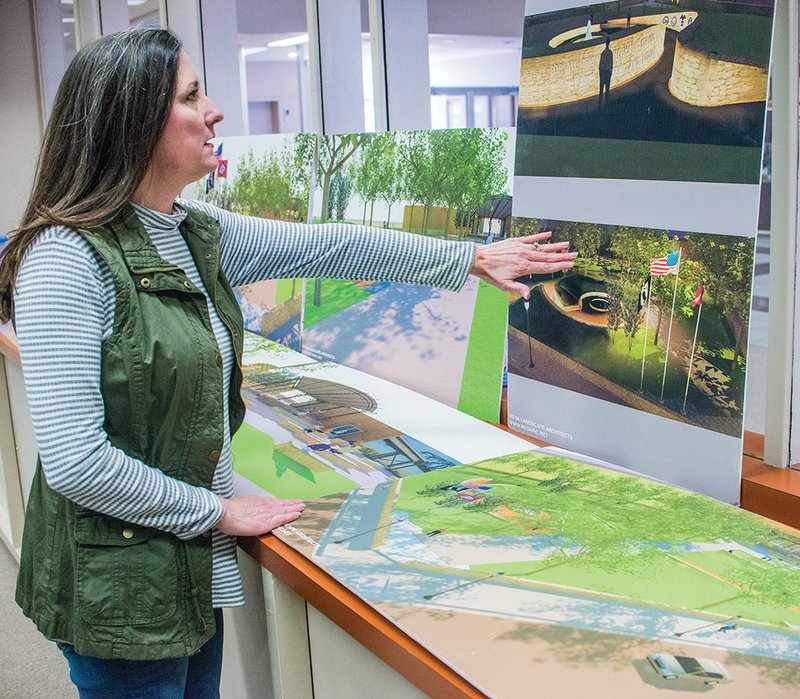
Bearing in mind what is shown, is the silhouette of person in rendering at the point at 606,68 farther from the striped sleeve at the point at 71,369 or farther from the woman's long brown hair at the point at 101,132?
the striped sleeve at the point at 71,369

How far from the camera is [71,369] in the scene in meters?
1.12

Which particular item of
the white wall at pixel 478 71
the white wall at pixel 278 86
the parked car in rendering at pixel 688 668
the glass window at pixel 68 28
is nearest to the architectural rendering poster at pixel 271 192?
the white wall at pixel 478 71

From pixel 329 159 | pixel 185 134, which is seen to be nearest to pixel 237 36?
pixel 329 159

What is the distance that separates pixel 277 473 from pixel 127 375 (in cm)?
53

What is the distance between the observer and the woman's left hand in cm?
160

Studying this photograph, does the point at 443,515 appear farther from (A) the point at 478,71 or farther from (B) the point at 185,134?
(A) the point at 478,71

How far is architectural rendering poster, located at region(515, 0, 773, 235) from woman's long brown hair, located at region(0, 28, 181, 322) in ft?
2.25

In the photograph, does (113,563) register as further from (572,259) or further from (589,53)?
(589,53)

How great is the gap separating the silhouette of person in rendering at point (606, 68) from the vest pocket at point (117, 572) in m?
1.00

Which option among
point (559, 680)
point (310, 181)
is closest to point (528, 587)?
point (559, 680)

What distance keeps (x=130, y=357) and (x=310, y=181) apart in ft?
4.82

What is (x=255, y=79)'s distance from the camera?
1305 cm

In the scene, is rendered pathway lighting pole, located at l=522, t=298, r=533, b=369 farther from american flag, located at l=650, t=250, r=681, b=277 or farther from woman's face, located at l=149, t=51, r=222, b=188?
woman's face, located at l=149, t=51, r=222, b=188

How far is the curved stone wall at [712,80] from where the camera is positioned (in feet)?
4.09
